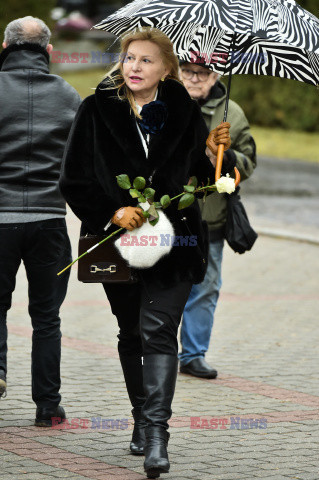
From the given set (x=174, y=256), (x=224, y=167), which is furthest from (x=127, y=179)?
(x=224, y=167)

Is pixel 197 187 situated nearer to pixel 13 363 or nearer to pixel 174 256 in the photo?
pixel 174 256

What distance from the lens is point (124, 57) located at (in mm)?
4680

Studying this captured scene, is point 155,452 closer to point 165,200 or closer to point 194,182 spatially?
point 165,200

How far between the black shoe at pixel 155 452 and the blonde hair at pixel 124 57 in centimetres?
140

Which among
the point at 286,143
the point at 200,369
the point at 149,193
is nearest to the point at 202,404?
the point at 200,369

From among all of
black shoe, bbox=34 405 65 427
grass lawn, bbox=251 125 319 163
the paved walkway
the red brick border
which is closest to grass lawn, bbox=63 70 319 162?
grass lawn, bbox=251 125 319 163

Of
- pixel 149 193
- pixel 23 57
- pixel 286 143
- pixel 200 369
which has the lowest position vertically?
pixel 286 143

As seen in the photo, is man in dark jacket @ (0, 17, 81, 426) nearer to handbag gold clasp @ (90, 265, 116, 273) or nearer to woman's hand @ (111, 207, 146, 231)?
handbag gold clasp @ (90, 265, 116, 273)

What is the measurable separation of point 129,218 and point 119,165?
280 mm

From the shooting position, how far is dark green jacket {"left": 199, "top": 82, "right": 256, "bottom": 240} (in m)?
6.76

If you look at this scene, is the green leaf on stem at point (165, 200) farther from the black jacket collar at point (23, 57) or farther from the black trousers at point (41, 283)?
the black jacket collar at point (23, 57)

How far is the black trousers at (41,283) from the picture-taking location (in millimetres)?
5227

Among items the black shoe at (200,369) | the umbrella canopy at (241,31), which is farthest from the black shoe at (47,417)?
the umbrella canopy at (241,31)

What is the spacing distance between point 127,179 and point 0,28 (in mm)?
23278
